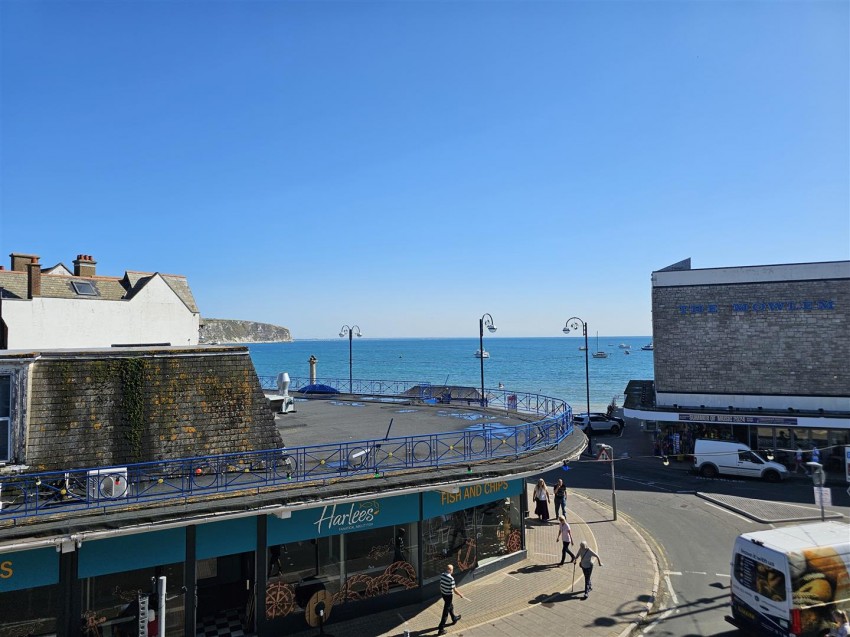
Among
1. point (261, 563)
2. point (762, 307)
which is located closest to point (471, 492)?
point (261, 563)

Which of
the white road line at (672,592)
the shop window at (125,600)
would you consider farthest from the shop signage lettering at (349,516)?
the white road line at (672,592)

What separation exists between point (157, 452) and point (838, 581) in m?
15.4

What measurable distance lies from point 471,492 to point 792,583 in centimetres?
765

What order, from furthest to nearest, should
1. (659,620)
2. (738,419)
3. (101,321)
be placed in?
(738,419), (101,321), (659,620)

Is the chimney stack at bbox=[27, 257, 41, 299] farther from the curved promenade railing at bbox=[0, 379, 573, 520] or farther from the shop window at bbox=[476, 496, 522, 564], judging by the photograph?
the shop window at bbox=[476, 496, 522, 564]

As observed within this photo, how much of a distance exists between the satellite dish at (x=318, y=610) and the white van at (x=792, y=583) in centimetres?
963

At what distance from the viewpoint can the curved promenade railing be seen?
416 inches

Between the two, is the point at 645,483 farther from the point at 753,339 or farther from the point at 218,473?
the point at 218,473

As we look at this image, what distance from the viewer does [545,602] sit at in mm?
14797

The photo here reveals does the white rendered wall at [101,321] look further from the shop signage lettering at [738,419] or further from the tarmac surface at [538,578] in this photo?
the shop signage lettering at [738,419]

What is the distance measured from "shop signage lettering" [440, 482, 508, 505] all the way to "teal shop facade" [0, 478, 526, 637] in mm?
44

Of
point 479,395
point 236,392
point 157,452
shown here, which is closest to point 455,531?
point 236,392

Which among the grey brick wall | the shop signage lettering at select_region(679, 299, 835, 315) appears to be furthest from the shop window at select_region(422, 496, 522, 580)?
the shop signage lettering at select_region(679, 299, 835, 315)

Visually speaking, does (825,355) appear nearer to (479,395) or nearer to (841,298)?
(841,298)
